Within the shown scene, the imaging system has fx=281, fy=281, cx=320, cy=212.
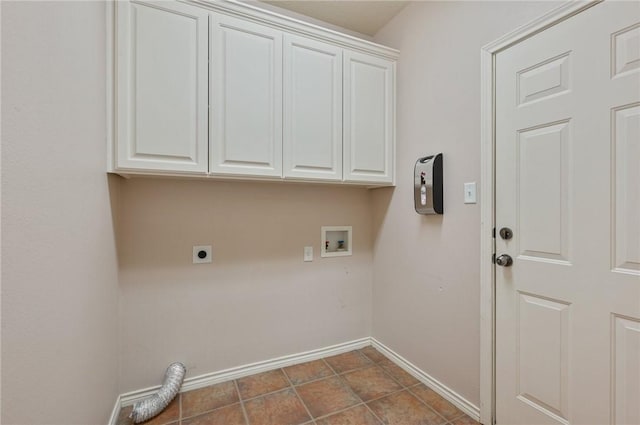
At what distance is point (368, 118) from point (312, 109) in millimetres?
463

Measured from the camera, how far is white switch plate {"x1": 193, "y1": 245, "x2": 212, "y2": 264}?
1959mm

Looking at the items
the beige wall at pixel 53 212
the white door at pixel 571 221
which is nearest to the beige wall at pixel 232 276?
the beige wall at pixel 53 212

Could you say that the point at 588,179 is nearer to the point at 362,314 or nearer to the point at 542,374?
the point at 542,374

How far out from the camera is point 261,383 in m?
1.99

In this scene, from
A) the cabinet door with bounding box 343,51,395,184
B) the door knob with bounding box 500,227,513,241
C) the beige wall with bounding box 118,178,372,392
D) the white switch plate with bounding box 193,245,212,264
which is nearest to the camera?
the door knob with bounding box 500,227,513,241

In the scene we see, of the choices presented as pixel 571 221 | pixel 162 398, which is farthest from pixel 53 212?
pixel 571 221

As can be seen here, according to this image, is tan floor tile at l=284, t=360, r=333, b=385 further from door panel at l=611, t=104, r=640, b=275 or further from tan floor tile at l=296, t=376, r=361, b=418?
door panel at l=611, t=104, r=640, b=275

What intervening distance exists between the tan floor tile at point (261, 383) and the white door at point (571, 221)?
1.35 meters

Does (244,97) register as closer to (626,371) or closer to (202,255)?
(202,255)

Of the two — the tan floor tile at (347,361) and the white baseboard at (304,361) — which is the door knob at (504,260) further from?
the tan floor tile at (347,361)

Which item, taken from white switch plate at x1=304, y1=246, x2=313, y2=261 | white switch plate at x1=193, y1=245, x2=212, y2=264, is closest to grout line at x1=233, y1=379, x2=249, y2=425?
white switch plate at x1=193, y1=245, x2=212, y2=264

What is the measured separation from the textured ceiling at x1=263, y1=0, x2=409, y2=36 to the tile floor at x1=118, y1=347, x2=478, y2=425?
9.14 feet

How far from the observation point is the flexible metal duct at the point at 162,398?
63.3 inches

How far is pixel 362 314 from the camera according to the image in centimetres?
254
